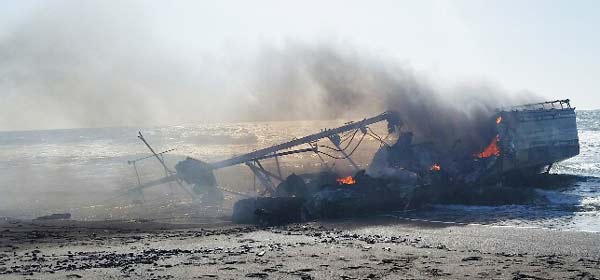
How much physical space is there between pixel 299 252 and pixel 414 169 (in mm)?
18049

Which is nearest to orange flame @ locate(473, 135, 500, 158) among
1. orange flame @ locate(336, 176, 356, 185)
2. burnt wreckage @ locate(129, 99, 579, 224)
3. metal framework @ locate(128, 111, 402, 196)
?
burnt wreckage @ locate(129, 99, 579, 224)

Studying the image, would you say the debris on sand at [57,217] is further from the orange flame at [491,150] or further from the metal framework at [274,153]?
the orange flame at [491,150]

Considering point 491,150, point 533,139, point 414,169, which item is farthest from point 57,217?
point 533,139

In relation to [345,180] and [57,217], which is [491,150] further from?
[57,217]

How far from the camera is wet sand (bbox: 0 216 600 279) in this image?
47.8 ft

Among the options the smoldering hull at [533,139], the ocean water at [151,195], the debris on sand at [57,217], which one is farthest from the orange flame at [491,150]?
the debris on sand at [57,217]

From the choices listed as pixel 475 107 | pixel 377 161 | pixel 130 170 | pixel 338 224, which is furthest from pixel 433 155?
pixel 130 170

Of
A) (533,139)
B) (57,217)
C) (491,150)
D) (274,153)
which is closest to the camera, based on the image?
(57,217)

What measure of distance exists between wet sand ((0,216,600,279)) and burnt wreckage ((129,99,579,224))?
3648 mm

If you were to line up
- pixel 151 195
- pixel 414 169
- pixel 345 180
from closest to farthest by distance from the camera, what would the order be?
1. pixel 345 180
2. pixel 414 169
3. pixel 151 195

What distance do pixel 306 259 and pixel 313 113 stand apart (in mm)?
44045

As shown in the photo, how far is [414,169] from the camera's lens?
1342 inches

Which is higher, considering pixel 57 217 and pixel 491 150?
pixel 491 150

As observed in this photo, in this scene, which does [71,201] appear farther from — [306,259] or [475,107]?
[475,107]
